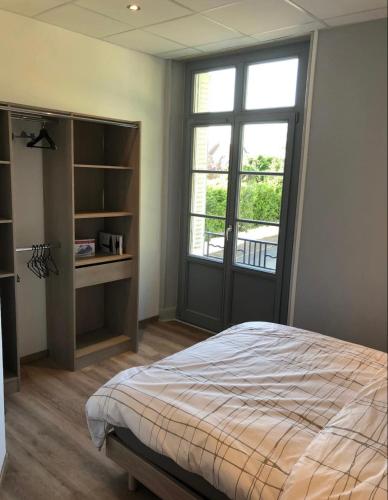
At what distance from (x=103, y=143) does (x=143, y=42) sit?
2.68 ft

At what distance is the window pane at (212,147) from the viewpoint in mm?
3275

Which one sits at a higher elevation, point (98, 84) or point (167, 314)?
point (98, 84)

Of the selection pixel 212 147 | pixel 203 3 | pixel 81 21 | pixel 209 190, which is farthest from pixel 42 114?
pixel 209 190

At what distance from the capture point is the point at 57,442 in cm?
208

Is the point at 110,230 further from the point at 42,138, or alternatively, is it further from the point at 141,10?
the point at 141,10

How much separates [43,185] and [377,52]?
2.69m

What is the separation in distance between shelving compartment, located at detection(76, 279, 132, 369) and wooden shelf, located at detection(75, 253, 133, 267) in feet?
0.71

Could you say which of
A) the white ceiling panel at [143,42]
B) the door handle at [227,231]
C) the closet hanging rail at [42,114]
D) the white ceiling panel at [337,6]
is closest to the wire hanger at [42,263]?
the closet hanging rail at [42,114]

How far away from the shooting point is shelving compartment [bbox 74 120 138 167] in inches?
115

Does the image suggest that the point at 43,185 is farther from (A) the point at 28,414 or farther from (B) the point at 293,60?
→ (B) the point at 293,60

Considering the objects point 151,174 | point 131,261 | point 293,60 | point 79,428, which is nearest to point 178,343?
point 131,261

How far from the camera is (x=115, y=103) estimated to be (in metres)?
3.14

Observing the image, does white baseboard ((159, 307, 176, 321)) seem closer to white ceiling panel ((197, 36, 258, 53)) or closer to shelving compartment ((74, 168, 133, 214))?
shelving compartment ((74, 168, 133, 214))

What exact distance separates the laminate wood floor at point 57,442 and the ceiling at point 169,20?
2269mm
